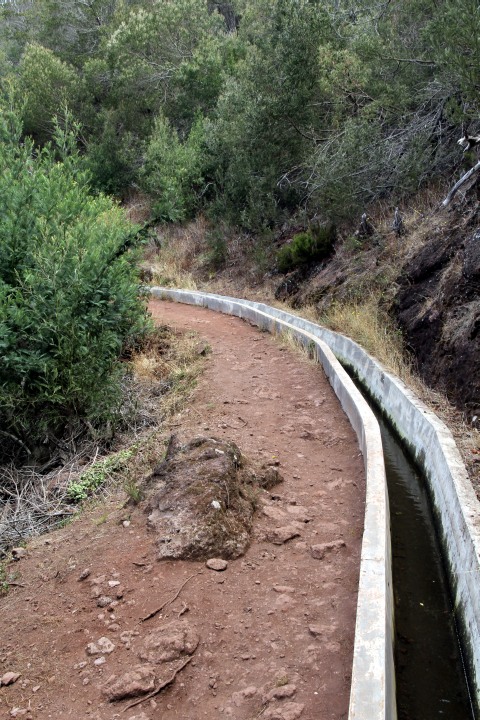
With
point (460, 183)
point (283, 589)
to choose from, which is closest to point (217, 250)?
point (460, 183)

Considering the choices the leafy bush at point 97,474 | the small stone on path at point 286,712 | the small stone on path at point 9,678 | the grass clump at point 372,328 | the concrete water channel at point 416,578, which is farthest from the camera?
the grass clump at point 372,328

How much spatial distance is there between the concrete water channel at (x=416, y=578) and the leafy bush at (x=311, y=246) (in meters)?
9.08

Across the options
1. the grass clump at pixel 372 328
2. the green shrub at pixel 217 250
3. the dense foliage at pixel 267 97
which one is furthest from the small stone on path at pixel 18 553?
the green shrub at pixel 217 250

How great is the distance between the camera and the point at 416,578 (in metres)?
5.09

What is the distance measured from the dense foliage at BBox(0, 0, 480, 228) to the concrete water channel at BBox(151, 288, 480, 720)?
17.9ft

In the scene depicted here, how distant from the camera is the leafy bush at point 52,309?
24.4ft

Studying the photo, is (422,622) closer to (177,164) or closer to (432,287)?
(432,287)

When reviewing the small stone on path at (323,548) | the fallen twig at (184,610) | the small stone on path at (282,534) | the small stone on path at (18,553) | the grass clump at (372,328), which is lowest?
the small stone on path at (18,553)

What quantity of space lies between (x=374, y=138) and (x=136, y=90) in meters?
19.2

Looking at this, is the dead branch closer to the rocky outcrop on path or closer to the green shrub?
the rocky outcrop on path

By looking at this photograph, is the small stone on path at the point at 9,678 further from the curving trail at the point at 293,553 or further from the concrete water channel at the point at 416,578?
the concrete water channel at the point at 416,578

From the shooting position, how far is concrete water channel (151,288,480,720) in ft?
11.8

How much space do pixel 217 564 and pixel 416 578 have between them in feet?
5.55

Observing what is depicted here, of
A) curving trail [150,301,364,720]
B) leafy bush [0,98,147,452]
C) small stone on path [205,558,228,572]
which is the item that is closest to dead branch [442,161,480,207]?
curving trail [150,301,364,720]
